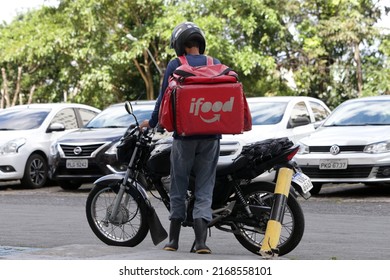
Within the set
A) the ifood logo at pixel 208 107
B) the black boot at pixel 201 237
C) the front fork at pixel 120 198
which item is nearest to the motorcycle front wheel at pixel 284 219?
the black boot at pixel 201 237

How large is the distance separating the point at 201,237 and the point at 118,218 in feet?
3.97

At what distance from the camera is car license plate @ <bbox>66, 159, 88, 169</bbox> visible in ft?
55.4

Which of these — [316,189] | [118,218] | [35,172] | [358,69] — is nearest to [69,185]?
[35,172]

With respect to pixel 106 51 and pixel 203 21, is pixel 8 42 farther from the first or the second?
pixel 203 21

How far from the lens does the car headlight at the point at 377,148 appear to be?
14.9 m

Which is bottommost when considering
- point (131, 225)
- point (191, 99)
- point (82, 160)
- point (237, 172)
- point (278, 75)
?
point (278, 75)

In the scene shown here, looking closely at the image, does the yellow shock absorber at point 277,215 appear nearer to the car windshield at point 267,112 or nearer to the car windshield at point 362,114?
the car windshield at point 362,114

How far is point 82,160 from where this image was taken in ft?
55.6

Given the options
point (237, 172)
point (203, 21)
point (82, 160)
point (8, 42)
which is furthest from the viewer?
point (8, 42)

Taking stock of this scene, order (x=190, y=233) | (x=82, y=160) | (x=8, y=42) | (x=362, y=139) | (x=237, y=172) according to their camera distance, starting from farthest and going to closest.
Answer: (x=8, y=42) < (x=82, y=160) < (x=362, y=139) < (x=190, y=233) < (x=237, y=172)

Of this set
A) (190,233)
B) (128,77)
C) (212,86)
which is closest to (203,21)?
(128,77)

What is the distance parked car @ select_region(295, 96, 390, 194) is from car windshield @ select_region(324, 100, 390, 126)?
0.15m

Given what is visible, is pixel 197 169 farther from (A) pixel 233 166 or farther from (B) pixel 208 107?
(B) pixel 208 107

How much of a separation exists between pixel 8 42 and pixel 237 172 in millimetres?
38373
